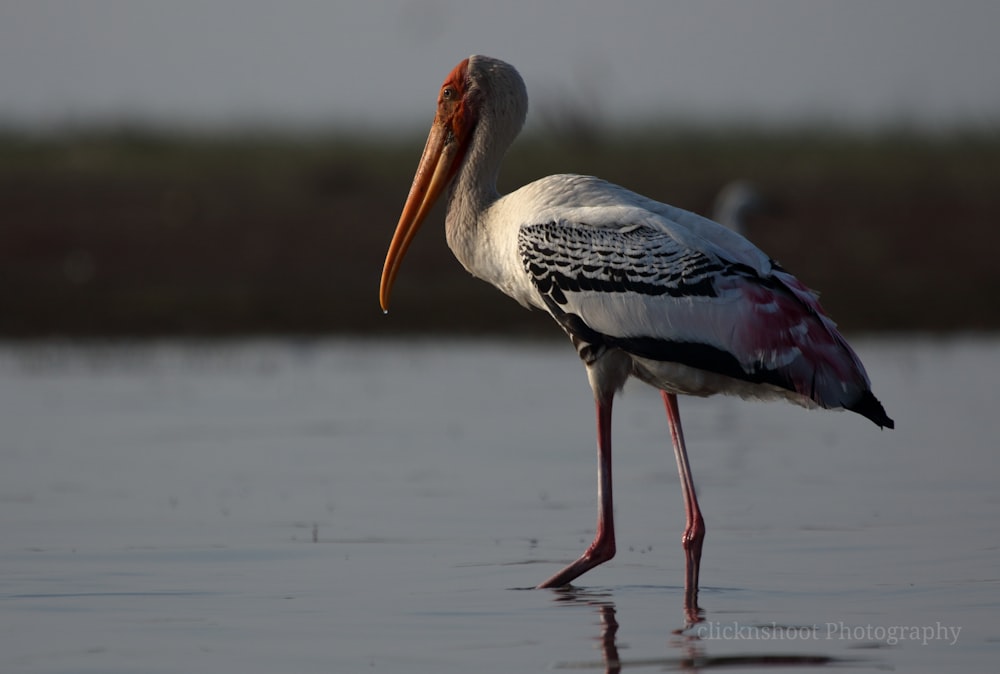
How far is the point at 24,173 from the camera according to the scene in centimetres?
2206

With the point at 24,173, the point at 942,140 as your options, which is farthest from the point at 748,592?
the point at 942,140

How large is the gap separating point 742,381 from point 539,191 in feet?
3.13

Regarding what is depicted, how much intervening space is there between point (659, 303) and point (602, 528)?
2.60 feet

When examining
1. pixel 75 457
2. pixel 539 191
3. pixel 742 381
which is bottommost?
pixel 75 457

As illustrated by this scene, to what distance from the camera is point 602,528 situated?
5973mm

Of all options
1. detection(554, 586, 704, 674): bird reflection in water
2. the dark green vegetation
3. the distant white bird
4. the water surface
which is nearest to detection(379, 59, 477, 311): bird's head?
the water surface

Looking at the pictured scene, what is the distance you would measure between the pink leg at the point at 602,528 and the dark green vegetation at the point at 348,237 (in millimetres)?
8476

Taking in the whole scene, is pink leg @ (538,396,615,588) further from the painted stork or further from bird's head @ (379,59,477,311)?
bird's head @ (379,59,477,311)

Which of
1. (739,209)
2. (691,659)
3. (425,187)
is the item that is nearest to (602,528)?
(691,659)

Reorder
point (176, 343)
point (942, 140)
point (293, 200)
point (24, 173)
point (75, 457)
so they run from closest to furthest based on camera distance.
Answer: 1. point (75, 457)
2. point (176, 343)
3. point (293, 200)
4. point (24, 173)
5. point (942, 140)

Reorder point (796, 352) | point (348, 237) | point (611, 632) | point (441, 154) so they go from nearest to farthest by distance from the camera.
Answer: point (611, 632) → point (796, 352) → point (441, 154) → point (348, 237)

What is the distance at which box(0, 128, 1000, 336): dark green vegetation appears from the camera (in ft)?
49.0

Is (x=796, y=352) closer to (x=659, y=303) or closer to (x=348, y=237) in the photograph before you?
(x=659, y=303)

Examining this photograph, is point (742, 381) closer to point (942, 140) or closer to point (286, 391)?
point (286, 391)
